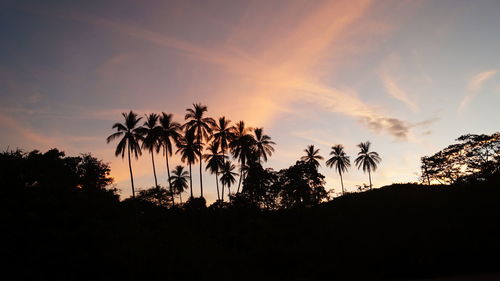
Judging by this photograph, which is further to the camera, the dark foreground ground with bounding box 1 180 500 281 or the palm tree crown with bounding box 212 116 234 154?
the palm tree crown with bounding box 212 116 234 154

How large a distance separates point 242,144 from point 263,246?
25826 millimetres

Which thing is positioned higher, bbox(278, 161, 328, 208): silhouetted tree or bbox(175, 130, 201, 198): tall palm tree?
bbox(175, 130, 201, 198): tall palm tree

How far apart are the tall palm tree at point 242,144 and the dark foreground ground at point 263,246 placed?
22.3m

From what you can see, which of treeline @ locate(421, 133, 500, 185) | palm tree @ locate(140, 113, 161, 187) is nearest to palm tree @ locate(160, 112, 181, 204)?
palm tree @ locate(140, 113, 161, 187)

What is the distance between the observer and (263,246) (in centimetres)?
2227

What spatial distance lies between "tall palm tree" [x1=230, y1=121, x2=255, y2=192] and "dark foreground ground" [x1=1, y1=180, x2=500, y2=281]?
22.3 m

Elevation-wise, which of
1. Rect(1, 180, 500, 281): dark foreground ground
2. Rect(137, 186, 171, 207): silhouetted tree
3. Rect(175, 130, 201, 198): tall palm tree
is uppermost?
Rect(175, 130, 201, 198): tall palm tree

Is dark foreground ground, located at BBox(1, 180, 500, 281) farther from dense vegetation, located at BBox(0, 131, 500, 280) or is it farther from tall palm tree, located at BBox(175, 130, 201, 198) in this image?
tall palm tree, located at BBox(175, 130, 201, 198)

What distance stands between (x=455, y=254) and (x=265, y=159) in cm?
3545

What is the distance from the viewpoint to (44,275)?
12102 millimetres

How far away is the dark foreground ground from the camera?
492 inches

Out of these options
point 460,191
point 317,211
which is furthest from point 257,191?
point 460,191

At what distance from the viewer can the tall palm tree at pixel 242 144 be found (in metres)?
46.9

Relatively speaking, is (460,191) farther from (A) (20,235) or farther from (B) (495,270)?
(A) (20,235)
